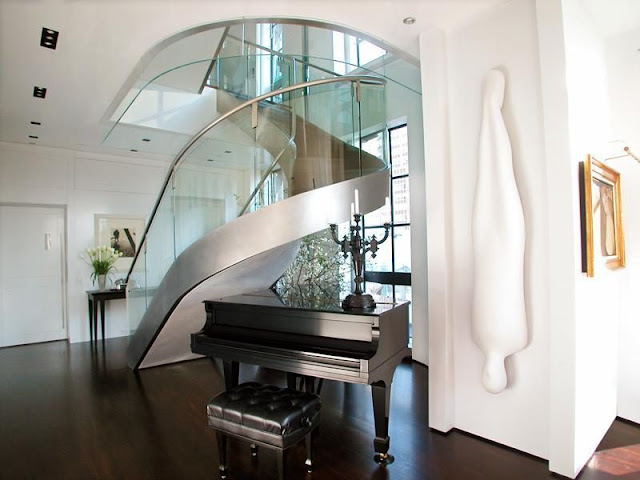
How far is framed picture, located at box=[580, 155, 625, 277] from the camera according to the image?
2295 millimetres

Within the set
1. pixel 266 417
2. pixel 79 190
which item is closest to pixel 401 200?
pixel 266 417

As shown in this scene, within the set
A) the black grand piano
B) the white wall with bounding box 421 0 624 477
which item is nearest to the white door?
the black grand piano

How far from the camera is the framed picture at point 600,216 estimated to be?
90.4 inches

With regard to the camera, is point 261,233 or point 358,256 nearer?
point 358,256

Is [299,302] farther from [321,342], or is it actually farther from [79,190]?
[79,190]

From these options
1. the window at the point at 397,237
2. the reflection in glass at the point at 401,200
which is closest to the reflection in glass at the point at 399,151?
the window at the point at 397,237

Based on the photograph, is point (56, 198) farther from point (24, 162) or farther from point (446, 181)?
point (446, 181)

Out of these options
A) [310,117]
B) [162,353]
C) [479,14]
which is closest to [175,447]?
[162,353]

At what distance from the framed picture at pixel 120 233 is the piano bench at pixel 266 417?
5153 mm

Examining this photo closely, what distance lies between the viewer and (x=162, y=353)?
4.46 meters

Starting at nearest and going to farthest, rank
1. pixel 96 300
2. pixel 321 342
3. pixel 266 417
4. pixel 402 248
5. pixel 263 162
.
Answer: pixel 266 417 < pixel 321 342 < pixel 263 162 < pixel 402 248 < pixel 96 300

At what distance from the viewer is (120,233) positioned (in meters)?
6.61

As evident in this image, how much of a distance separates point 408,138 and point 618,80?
7.33ft

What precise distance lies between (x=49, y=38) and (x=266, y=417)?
10.9 feet
